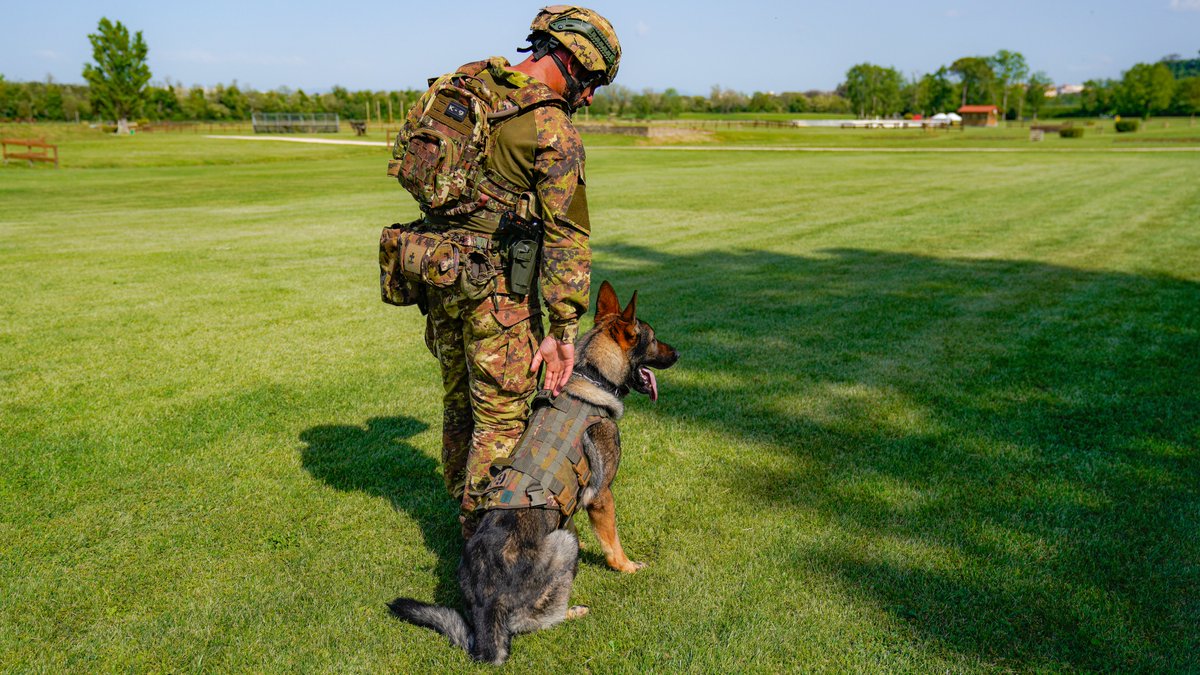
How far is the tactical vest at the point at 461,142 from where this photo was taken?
3320 millimetres

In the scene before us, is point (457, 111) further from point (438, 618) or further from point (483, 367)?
point (438, 618)

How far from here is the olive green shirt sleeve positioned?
337cm

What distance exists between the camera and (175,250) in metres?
13.4

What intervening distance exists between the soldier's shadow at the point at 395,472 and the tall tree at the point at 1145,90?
14744 cm

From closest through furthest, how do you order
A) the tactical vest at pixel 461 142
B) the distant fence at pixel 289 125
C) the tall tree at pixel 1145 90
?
the tactical vest at pixel 461 142
the distant fence at pixel 289 125
the tall tree at pixel 1145 90

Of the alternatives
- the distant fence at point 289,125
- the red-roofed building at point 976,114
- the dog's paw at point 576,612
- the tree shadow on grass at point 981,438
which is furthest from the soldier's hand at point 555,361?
the red-roofed building at point 976,114

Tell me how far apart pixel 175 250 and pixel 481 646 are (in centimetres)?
1249

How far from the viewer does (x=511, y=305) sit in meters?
3.63

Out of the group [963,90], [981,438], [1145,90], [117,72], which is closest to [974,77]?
[963,90]

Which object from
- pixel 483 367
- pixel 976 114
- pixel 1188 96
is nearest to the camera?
pixel 483 367

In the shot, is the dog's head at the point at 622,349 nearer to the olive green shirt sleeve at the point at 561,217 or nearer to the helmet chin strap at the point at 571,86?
the olive green shirt sleeve at the point at 561,217

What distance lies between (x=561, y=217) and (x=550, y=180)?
0.55ft

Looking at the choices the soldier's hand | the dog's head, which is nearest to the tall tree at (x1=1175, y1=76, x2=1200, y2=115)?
the dog's head

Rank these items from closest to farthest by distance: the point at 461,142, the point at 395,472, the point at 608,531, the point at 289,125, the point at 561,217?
the point at 461,142 → the point at 561,217 → the point at 608,531 → the point at 395,472 → the point at 289,125
